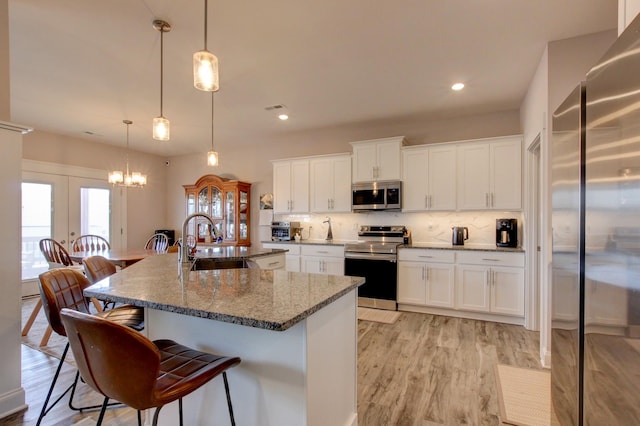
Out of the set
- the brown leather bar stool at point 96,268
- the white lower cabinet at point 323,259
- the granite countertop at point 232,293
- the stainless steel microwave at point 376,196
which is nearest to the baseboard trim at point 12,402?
the brown leather bar stool at point 96,268

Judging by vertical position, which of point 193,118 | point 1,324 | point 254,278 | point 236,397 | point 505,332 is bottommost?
Result: point 505,332

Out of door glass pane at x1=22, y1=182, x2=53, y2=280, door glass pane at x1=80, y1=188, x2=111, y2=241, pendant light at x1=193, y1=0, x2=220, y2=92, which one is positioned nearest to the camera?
pendant light at x1=193, y1=0, x2=220, y2=92

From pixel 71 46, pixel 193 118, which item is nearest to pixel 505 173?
pixel 193 118

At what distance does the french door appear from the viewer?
16.7 ft

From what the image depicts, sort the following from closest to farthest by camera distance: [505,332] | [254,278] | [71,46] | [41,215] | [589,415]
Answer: [589,415]
[254,278]
[71,46]
[505,332]
[41,215]

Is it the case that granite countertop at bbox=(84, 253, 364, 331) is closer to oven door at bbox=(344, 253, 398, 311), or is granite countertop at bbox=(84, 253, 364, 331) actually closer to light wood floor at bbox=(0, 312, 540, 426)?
light wood floor at bbox=(0, 312, 540, 426)

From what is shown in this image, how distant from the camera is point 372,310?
4336 millimetres

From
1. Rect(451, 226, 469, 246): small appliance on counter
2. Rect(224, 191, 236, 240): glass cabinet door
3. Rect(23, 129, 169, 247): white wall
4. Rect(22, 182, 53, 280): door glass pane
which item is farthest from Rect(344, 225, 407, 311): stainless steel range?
Rect(22, 182, 53, 280): door glass pane

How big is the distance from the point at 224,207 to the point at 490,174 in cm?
452

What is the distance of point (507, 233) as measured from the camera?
4.02 m

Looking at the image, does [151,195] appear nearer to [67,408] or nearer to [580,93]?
[67,408]

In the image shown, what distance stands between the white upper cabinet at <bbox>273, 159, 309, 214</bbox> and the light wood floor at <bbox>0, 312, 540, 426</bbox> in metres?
2.29

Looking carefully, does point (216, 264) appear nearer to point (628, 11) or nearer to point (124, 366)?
point (124, 366)

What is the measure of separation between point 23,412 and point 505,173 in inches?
199
